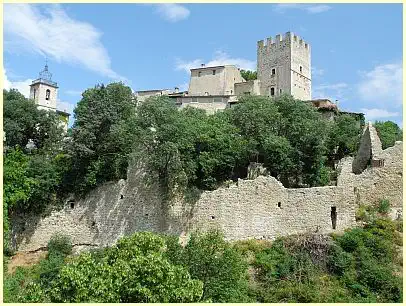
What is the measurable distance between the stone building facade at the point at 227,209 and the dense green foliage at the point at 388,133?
35.1 feet

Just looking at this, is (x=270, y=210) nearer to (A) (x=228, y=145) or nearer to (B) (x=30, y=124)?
(A) (x=228, y=145)

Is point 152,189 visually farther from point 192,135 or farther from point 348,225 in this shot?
point 348,225

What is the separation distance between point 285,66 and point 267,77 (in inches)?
96.6

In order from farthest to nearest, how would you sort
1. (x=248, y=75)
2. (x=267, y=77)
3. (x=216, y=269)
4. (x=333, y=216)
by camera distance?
1. (x=248, y=75)
2. (x=267, y=77)
3. (x=333, y=216)
4. (x=216, y=269)

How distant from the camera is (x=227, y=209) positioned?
27391 millimetres

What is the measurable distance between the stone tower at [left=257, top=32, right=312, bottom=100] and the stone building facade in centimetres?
2630

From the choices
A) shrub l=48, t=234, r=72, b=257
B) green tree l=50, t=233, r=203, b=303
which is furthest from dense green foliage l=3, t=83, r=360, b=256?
green tree l=50, t=233, r=203, b=303

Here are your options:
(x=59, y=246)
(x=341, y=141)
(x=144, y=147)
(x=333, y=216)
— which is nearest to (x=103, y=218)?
(x=59, y=246)

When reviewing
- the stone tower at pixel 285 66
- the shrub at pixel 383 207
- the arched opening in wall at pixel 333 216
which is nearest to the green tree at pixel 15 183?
the arched opening in wall at pixel 333 216

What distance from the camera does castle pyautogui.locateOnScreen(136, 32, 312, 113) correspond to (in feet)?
183

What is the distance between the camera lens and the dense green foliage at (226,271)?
16.7 m

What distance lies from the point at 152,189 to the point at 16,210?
26.5 feet

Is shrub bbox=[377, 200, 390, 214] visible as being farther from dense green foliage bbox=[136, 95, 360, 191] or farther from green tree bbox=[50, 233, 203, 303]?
green tree bbox=[50, 233, 203, 303]

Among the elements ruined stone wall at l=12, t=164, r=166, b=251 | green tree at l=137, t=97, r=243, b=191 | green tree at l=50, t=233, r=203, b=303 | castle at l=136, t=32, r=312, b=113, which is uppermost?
castle at l=136, t=32, r=312, b=113
